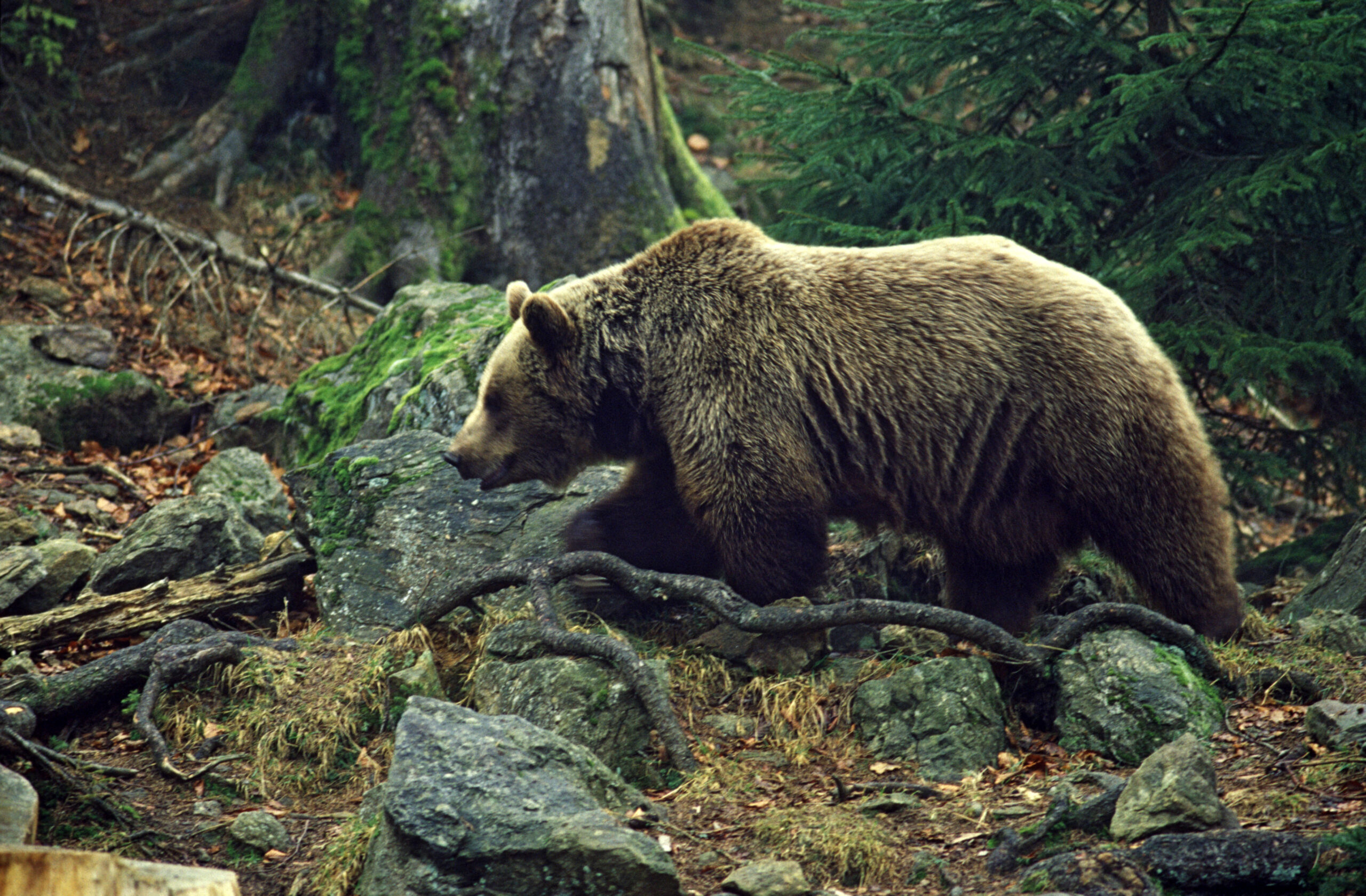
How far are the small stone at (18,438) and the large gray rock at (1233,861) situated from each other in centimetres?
804

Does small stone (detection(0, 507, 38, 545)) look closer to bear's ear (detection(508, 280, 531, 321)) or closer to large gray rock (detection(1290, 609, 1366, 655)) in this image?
bear's ear (detection(508, 280, 531, 321))

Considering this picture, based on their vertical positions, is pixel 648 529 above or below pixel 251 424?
above

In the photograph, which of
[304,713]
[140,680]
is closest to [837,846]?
[304,713]

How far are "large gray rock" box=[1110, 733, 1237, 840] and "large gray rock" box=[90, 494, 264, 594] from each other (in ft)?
16.1

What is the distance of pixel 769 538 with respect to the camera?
5.32 metres

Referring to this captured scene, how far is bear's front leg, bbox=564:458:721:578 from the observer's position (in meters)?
5.85

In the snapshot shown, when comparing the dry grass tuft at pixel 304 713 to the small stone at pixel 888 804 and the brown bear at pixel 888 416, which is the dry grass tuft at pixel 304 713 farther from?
the small stone at pixel 888 804

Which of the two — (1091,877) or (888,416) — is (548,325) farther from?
(1091,877)

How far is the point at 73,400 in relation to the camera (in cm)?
844

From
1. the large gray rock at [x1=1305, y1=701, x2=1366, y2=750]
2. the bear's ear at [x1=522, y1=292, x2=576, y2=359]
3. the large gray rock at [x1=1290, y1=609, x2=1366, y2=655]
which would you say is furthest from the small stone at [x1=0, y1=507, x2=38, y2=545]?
the large gray rock at [x1=1290, y1=609, x2=1366, y2=655]

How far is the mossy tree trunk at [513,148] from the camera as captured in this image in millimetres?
10414

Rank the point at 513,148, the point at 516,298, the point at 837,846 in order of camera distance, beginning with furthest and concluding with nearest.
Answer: the point at 513,148
the point at 516,298
the point at 837,846

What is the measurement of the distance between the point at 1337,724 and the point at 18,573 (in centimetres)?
613

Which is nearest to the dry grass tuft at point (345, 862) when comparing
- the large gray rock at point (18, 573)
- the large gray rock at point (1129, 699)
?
the large gray rock at point (18, 573)
